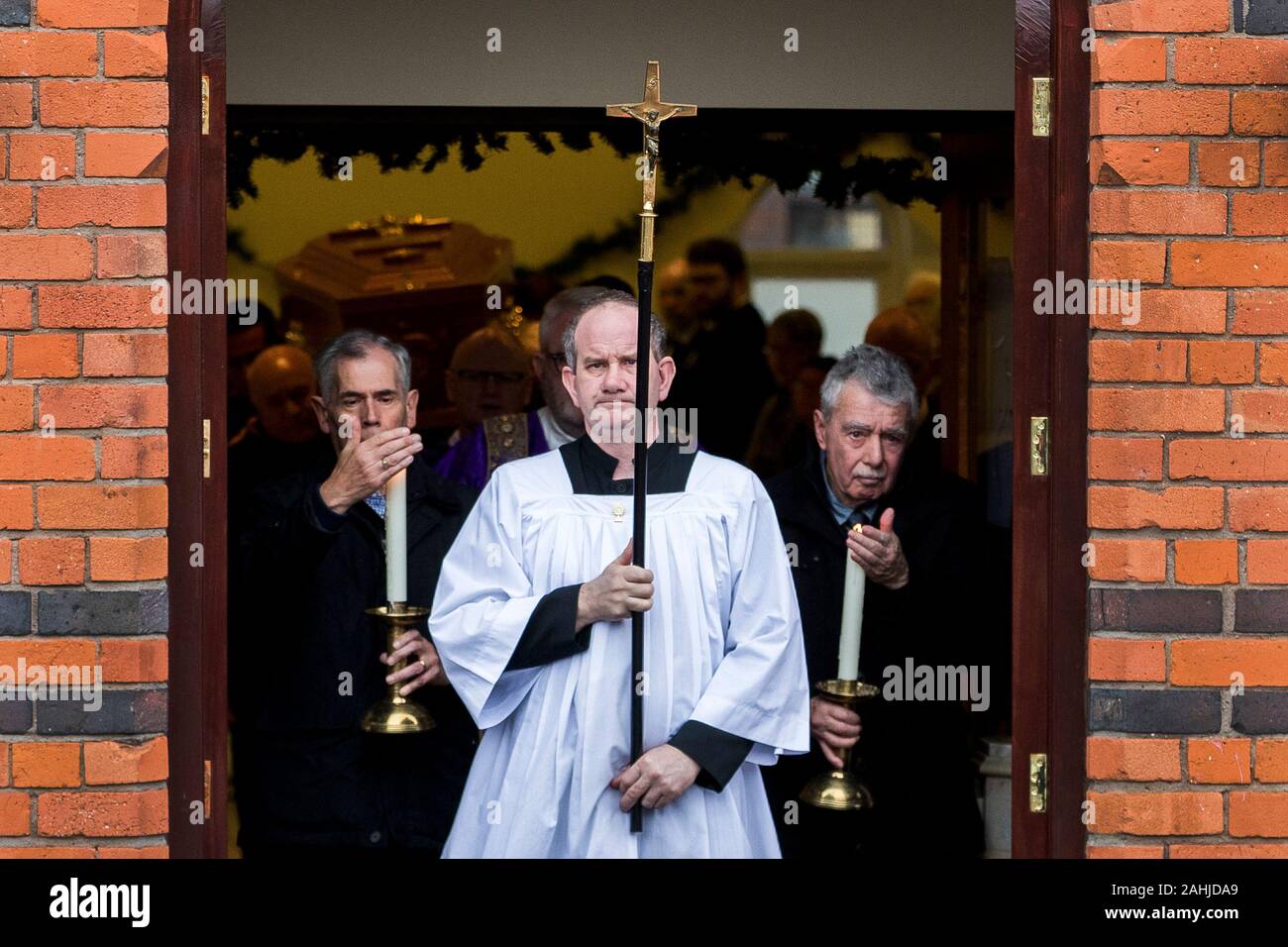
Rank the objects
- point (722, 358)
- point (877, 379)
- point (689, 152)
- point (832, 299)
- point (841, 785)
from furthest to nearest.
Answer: point (832, 299) → point (722, 358) → point (689, 152) → point (877, 379) → point (841, 785)

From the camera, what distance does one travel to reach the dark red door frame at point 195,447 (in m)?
3.51

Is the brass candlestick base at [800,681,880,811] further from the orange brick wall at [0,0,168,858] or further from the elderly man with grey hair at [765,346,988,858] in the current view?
the orange brick wall at [0,0,168,858]

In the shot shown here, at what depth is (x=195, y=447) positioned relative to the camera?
3529mm

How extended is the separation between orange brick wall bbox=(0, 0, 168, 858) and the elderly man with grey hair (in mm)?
1603

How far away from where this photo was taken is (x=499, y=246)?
744cm

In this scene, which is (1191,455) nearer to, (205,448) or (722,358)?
(205,448)

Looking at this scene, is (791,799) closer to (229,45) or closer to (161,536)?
(161,536)

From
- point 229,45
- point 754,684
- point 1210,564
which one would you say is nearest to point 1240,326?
point 1210,564

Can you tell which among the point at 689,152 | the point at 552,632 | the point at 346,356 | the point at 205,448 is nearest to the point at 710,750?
the point at 552,632

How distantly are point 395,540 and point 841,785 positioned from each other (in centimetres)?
113

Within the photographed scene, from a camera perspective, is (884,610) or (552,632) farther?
(884,610)

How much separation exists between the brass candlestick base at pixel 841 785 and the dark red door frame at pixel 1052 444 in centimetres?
47

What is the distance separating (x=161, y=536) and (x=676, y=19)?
2374 mm

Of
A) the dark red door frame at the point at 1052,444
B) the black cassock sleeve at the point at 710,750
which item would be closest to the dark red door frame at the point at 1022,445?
the dark red door frame at the point at 1052,444
